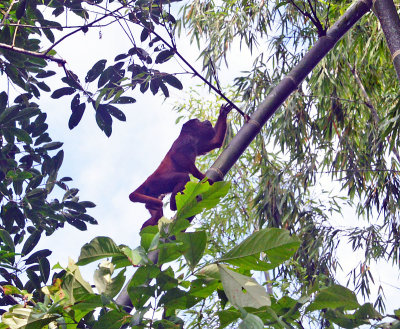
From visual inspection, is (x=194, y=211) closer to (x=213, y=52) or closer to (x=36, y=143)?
(x=36, y=143)

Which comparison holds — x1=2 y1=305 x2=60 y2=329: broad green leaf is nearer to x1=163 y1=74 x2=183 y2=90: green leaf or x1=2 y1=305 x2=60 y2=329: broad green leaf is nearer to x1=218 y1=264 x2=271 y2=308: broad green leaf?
x1=218 y1=264 x2=271 y2=308: broad green leaf

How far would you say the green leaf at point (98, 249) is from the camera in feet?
2.39

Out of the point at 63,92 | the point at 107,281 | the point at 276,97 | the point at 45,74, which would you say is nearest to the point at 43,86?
the point at 45,74

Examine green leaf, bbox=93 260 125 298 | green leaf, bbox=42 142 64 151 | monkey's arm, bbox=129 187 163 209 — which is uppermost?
green leaf, bbox=42 142 64 151

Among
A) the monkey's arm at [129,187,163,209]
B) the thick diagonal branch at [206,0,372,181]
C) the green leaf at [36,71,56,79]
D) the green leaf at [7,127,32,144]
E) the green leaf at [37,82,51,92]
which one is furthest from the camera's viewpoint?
the green leaf at [37,82,51,92]

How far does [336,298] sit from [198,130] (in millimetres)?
1726

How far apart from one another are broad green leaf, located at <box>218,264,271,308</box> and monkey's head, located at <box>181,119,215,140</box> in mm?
1697

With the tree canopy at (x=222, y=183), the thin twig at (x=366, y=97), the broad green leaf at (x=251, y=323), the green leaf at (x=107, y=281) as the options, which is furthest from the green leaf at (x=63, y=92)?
the thin twig at (x=366, y=97)

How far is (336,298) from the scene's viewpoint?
70cm

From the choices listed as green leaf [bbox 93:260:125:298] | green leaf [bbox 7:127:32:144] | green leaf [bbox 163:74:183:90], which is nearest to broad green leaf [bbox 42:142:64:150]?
green leaf [bbox 7:127:32:144]

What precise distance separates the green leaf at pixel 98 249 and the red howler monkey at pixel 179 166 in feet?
4.14

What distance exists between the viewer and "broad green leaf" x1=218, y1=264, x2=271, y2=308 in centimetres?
65

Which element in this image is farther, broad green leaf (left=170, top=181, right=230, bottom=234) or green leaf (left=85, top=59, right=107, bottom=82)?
green leaf (left=85, top=59, right=107, bottom=82)

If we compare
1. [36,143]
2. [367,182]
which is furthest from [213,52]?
[36,143]
